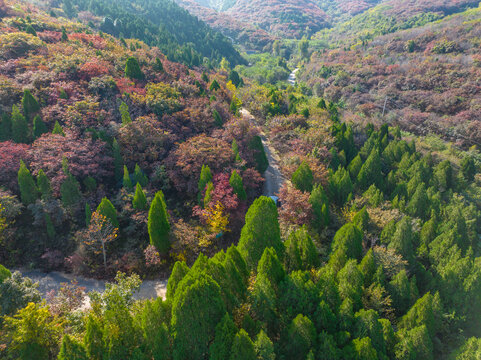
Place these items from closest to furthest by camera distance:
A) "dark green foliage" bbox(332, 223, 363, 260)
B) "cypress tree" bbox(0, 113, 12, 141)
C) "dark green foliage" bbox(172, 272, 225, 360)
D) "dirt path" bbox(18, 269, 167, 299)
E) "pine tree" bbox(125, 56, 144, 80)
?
"dark green foliage" bbox(172, 272, 225, 360) → "dark green foliage" bbox(332, 223, 363, 260) → "dirt path" bbox(18, 269, 167, 299) → "cypress tree" bbox(0, 113, 12, 141) → "pine tree" bbox(125, 56, 144, 80)

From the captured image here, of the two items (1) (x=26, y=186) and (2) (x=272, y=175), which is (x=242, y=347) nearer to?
(1) (x=26, y=186)

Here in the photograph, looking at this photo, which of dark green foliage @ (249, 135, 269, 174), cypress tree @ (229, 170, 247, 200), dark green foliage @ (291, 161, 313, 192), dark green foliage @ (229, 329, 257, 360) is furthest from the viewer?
dark green foliage @ (249, 135, 269, 174)

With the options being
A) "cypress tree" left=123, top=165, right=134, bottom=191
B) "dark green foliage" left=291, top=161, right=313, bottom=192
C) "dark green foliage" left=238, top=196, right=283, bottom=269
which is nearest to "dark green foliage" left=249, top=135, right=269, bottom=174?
"dark green foliage" left=291, top=161, right=313, bottom=192

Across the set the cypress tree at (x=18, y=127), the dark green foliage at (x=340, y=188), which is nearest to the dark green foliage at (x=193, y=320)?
the dark green foliage at (x=340, y=188)

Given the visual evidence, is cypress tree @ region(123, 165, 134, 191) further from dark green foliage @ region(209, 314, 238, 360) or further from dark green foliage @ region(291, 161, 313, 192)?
dark green foliage @ region(209, 314, 238, 360)

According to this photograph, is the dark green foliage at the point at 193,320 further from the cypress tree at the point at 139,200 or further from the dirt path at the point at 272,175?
the dirt path at the point at 272,175
